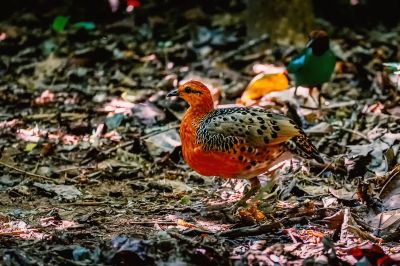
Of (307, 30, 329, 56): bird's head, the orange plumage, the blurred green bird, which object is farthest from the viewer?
(307, 30, 329, 56): bird's head

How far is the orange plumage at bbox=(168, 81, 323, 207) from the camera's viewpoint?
447cm

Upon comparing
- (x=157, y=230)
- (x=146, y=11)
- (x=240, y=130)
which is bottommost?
(x=146, y=11)

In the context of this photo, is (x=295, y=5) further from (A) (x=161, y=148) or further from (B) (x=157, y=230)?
(B) (x=157, y=230)

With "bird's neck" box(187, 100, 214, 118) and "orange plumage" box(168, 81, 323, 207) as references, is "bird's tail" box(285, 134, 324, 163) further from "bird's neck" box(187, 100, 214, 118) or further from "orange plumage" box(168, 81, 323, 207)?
"bird's neck" box(187, 100, 214, 118)

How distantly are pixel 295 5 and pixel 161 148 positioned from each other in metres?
3.37

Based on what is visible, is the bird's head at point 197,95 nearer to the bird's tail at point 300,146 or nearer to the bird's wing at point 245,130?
the bird's wing at point 245,130

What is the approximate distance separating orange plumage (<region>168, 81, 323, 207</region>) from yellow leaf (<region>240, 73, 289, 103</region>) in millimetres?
2221

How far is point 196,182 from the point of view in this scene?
18.0ft

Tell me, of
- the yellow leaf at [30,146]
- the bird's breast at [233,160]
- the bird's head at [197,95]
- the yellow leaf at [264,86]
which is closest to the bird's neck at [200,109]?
the bird's head at [197,95]

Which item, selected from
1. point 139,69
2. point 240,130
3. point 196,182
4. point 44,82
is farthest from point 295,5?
point 240,130

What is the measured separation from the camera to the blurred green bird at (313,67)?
6.87 m

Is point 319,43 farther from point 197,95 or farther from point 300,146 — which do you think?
point 300,146

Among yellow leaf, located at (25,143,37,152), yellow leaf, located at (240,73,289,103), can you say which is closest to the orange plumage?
yellow leaf, located at (25,143,37,152)

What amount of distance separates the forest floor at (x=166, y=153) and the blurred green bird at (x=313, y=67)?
0.21m
